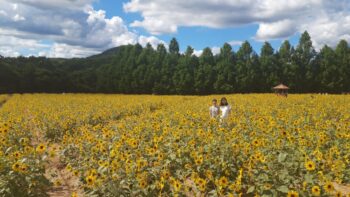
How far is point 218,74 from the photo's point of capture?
5516 cm

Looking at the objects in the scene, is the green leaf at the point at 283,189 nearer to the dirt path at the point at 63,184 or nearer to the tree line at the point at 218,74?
the dirt path at the point at 63,184

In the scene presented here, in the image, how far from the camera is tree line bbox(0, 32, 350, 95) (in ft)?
175

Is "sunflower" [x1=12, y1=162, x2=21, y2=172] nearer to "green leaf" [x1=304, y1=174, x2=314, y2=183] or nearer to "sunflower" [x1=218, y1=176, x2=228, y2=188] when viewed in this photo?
"sunflower" [x1=218, y1=176, x2=228, y2=188]

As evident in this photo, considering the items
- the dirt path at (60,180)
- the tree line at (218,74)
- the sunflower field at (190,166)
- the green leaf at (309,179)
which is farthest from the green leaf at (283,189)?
the tree line at (218,74)

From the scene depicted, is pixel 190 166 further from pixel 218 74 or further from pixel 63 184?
pixel 218 74

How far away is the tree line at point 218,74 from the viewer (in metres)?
53.4

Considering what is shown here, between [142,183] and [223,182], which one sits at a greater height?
[223,182]

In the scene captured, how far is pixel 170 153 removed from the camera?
6770 millimetres

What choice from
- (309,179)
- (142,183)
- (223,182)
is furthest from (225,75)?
(309,179)

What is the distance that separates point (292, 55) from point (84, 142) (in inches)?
2006

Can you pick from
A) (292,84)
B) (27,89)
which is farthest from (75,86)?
(292,84)

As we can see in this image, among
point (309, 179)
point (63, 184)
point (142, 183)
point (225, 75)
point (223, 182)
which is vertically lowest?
point (63, 184)

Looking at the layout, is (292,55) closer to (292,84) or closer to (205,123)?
(292,84)

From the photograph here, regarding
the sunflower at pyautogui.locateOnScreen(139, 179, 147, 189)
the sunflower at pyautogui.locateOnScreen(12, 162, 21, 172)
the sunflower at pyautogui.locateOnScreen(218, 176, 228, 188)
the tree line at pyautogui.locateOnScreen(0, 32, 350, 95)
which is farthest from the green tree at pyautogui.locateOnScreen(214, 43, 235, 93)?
the sunflower at pyautogui.locateOnScreen(12, 162, 21, 172)
